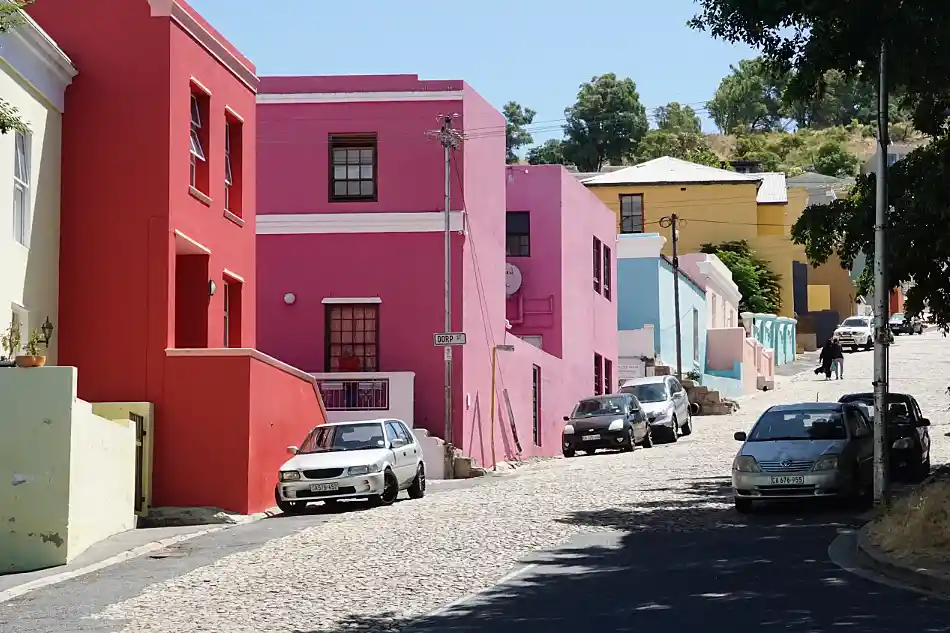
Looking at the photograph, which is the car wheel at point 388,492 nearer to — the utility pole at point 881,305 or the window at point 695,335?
the utility pole at point 881,305

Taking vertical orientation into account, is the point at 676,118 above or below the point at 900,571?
above

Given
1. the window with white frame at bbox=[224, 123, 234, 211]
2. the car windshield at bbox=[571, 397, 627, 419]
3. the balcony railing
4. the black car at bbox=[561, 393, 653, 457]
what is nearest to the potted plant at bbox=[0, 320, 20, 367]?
the window with white frame at bbox=[224, 123, 234, 211]

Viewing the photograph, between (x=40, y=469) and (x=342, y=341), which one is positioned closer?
(x=40, y=469)

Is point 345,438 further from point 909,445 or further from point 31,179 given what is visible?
point 909,445

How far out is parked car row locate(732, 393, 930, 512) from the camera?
20562mm

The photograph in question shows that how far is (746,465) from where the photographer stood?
20797mm

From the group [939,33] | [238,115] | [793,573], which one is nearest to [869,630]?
[793,573]

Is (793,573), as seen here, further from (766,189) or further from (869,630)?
(766,189)

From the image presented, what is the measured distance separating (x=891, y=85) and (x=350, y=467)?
382 inches

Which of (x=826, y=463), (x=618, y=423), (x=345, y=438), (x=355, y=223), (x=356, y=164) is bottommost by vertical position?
(x=826, y=463)

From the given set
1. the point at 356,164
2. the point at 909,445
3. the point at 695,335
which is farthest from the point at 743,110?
the point at 909,445

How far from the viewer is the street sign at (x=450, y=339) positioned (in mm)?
31250

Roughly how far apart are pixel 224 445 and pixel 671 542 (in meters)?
8.52

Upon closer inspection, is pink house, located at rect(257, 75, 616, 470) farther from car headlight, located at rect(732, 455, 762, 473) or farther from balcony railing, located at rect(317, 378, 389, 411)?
car headlight, located at rect(732, 455, 762, 473)
